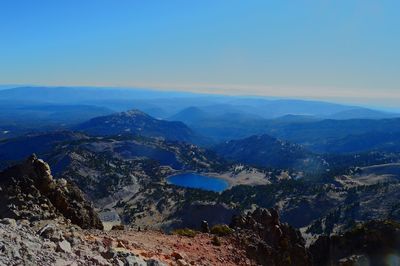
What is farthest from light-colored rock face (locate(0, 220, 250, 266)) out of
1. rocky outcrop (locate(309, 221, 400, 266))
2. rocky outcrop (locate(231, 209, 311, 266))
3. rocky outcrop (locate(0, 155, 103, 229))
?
rocky outcrop (locate(309, 221, 400, 266))

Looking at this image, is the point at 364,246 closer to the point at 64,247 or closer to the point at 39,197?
the point at 39,197

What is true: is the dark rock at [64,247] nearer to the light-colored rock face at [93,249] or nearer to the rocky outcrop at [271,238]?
the light-colored rock face at [93,249]

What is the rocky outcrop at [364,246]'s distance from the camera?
6184cm

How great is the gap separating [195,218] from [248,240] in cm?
9898

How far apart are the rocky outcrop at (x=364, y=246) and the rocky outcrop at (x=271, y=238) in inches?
290

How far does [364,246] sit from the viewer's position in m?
63.8

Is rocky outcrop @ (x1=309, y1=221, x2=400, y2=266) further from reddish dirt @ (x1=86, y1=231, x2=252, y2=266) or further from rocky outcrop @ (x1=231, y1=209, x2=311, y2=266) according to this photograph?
reddish dirt @ (x1=86, y1=231, x2=252, y2=266)

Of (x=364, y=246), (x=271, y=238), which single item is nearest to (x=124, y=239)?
(x=271, y=238)

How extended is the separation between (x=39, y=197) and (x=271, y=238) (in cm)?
2710

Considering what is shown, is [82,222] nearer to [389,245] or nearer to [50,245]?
[50,245]

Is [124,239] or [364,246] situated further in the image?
[364,246]

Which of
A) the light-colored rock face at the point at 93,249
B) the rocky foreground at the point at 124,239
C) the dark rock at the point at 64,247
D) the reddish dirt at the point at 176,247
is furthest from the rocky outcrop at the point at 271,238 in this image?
the dark rock at the point at 64,247

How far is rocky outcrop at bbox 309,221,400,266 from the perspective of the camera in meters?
61.8

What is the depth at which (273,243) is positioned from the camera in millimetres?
51938
